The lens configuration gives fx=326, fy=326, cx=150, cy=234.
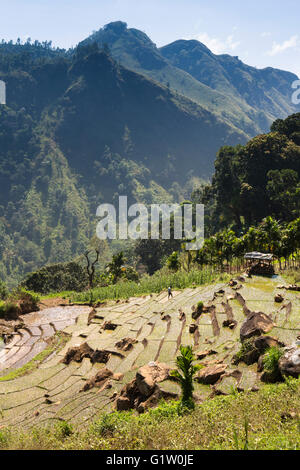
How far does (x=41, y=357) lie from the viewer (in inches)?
628

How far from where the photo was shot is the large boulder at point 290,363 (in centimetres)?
785

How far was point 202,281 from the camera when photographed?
25469 mm

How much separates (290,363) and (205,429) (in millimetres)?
2992

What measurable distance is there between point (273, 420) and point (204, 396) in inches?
97.3

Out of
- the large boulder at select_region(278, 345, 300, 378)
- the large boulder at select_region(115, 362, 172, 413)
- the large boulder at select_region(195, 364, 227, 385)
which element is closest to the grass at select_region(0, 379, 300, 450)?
the large boulder at select_region(278, 345, 300, 378)

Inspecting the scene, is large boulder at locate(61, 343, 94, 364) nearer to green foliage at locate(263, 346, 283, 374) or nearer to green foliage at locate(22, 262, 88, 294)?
green foliage at locate(263, 346, 283, 374)

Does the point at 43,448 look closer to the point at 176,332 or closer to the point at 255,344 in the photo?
the point at 255,344

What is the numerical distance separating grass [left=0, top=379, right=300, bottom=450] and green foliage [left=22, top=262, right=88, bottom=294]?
31717 millimetres

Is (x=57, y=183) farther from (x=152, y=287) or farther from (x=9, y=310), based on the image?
Answer: (x=9, y=310)

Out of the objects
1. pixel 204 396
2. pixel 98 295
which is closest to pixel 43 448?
pixel 204 396

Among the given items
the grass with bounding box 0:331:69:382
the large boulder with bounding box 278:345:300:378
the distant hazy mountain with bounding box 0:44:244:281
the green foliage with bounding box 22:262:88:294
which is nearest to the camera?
the large boulder with bounding box 278:345:300:378

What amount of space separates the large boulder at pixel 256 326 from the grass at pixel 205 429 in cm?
305

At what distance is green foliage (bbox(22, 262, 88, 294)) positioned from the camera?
37.8 meters

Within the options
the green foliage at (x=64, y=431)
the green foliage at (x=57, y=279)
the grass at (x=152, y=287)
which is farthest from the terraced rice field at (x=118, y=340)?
the green foliage at (x=57, y=279)
